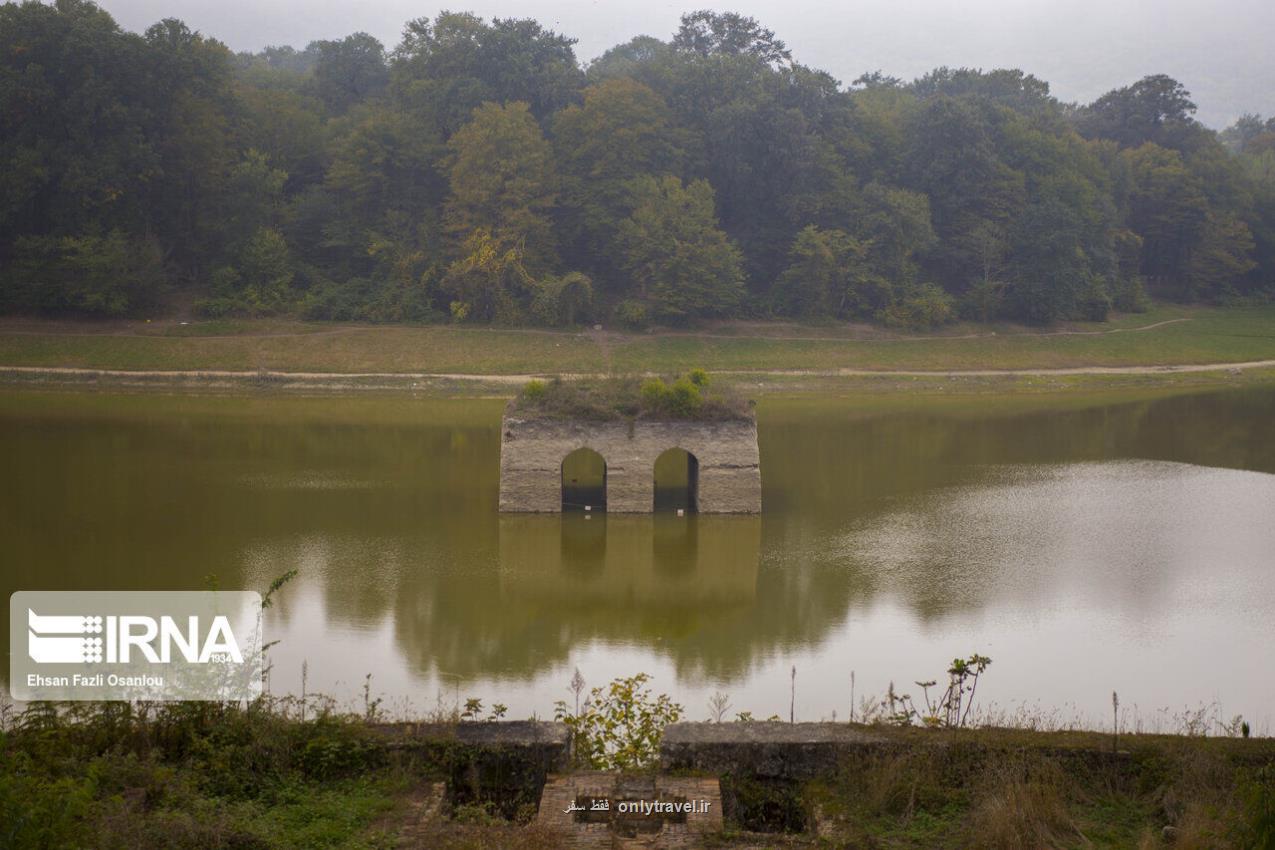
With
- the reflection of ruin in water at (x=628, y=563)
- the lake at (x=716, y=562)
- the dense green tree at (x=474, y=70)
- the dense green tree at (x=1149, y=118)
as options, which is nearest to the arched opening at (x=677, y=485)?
the reflection of ruin in water at (x=628, y=563)

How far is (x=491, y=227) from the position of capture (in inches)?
1933

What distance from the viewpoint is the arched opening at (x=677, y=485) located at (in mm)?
Result: 23984

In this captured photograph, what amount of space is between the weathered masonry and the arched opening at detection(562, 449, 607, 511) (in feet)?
1.78

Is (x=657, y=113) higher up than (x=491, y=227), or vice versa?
(x=657, y=113)

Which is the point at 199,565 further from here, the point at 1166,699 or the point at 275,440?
the point at 1166,699

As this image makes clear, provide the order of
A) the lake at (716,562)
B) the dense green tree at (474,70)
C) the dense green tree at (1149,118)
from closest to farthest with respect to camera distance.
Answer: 1. the lake at (716,562)
2. the dense green tree at (474,70)
3. the dense green tree at (1149,118)

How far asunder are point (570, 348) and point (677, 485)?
64.7 ft

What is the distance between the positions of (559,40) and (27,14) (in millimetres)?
23079

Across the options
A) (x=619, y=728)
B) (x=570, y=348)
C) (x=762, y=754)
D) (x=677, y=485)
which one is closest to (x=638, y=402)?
(x=677, y=485)

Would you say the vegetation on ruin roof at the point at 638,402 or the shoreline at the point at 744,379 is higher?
the vegetation on ruin roof at the point at 638,402

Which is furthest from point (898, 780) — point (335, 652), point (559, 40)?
point (559, 40)

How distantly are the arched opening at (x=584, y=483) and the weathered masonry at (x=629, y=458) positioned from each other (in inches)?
21.3

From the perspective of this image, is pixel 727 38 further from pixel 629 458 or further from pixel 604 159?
pixel 629 458

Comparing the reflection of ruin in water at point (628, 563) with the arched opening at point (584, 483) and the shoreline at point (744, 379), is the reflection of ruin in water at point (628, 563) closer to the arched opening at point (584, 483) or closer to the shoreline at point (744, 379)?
the arched opening at point (584, 483)
